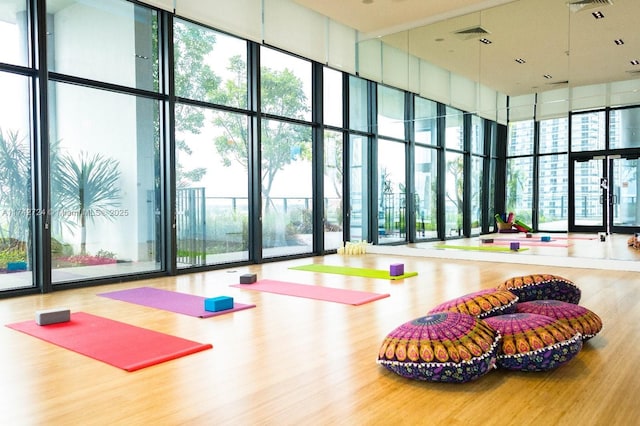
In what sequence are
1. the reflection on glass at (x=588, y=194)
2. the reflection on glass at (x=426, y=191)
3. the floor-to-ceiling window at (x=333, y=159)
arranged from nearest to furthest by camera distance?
the reflection on glass at (x=588, y=194) < the floor-to-ceiling window at (x=333, y=159) < the reflection on glass at (x=426, y=191)

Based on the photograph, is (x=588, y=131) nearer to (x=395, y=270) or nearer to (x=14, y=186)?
(x=395, y=270)

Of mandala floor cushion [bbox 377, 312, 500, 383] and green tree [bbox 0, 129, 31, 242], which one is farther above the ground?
green tree [bbox 0, 129, 31, 242]

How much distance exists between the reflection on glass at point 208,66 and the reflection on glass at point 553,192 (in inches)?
174

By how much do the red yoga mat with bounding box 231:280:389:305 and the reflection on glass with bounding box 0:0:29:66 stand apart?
3.12 metres

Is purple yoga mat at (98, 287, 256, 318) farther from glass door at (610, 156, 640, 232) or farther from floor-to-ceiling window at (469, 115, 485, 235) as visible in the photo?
glass door at (610, 156, 640, 232)

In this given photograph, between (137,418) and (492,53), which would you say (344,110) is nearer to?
(492,53)

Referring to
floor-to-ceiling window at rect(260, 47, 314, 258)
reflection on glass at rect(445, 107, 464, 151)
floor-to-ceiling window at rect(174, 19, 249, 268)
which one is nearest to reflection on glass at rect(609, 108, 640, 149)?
reflection on glass at rect(445, 107, 464, 151)

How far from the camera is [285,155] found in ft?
25.1

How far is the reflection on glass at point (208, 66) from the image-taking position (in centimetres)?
619

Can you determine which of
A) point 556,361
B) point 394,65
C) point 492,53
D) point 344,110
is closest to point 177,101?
point 344,110

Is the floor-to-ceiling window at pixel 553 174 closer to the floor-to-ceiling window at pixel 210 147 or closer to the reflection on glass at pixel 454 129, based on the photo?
the reflection on glass at pixel 454 129

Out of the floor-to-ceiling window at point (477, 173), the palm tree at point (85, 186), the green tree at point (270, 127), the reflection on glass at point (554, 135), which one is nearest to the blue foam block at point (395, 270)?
the green tree at point (270, 127)

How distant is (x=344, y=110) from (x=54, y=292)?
Answer: 5461 millimetres

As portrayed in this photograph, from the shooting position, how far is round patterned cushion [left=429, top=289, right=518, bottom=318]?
2.88 m
